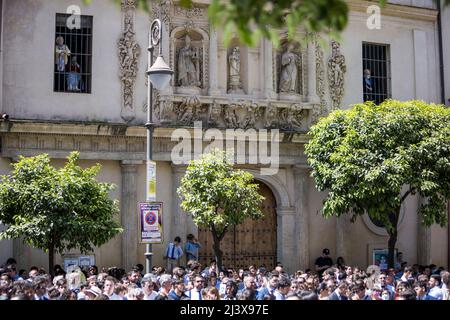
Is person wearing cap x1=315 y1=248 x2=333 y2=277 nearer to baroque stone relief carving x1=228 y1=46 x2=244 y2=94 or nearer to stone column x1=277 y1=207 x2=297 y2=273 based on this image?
stone column x1=277 y1=207 x2=297 y2=273

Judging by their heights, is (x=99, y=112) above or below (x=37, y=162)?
above

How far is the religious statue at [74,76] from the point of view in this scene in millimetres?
21422

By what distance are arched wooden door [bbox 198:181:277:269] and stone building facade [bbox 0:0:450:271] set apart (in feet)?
0.77

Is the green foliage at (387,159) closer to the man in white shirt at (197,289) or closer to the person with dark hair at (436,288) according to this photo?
the person with dark hair at (436,288)

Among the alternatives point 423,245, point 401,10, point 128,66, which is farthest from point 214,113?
point 423,245

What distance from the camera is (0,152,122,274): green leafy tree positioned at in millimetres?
15641

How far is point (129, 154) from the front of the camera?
70.3ft

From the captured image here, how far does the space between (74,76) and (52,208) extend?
270 inches

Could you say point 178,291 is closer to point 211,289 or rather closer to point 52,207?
point 211,289

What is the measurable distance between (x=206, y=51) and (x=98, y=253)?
708 centimetres

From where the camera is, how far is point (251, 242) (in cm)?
2317

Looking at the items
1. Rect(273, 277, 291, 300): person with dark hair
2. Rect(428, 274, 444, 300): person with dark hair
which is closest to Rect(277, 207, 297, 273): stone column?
Rect(428, 274, 444, 300): person with dark hair

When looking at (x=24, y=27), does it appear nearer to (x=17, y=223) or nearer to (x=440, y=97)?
(x=17, y=223)
